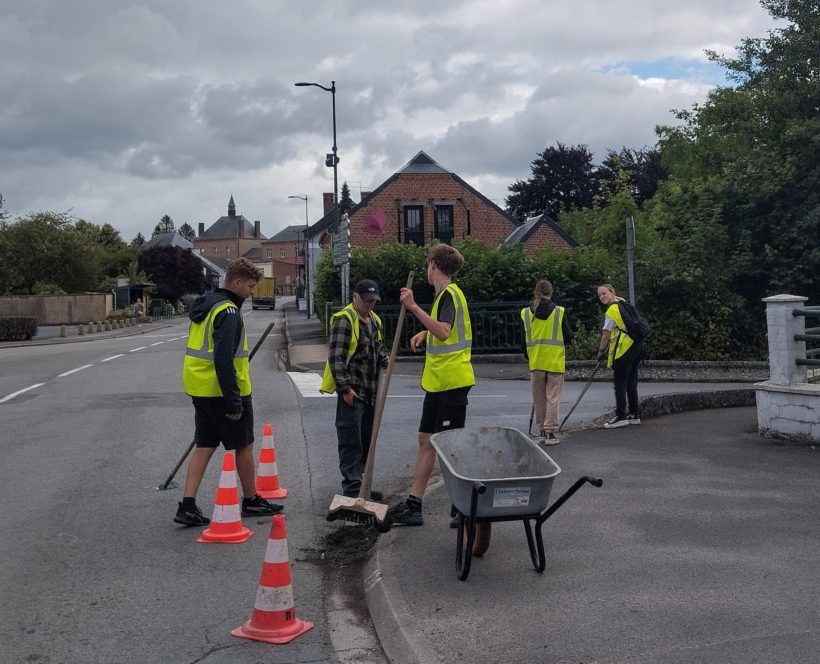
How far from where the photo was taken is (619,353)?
10359 mm

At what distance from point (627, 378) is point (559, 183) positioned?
48.4 metres

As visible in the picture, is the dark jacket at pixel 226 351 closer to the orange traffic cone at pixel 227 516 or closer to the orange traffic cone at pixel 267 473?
the orange traffic cone at pixel 227 516

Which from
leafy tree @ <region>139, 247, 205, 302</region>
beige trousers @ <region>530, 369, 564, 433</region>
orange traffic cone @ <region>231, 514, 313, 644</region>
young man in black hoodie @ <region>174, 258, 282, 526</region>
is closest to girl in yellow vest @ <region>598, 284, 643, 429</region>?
beige trousers @ <region>530, 369, 564, 433</region>

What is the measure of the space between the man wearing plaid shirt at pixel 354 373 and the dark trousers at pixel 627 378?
171 inches

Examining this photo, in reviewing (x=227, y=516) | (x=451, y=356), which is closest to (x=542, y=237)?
(x=451, y=356)

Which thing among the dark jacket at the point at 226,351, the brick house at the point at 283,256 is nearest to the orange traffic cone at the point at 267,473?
the dark jacket at the point at 226,351

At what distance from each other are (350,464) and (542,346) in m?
3.37

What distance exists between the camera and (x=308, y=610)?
4785mm

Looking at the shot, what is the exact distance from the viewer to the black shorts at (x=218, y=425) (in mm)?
6379

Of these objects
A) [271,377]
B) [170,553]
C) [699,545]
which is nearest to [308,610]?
[170,553]

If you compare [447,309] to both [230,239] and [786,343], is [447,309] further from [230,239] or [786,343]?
[230,239]

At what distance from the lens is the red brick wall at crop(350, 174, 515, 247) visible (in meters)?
49.6

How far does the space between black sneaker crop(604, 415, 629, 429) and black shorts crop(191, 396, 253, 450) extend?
5.34 metres

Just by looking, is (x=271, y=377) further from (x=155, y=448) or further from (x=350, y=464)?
(x=350, y=464)
